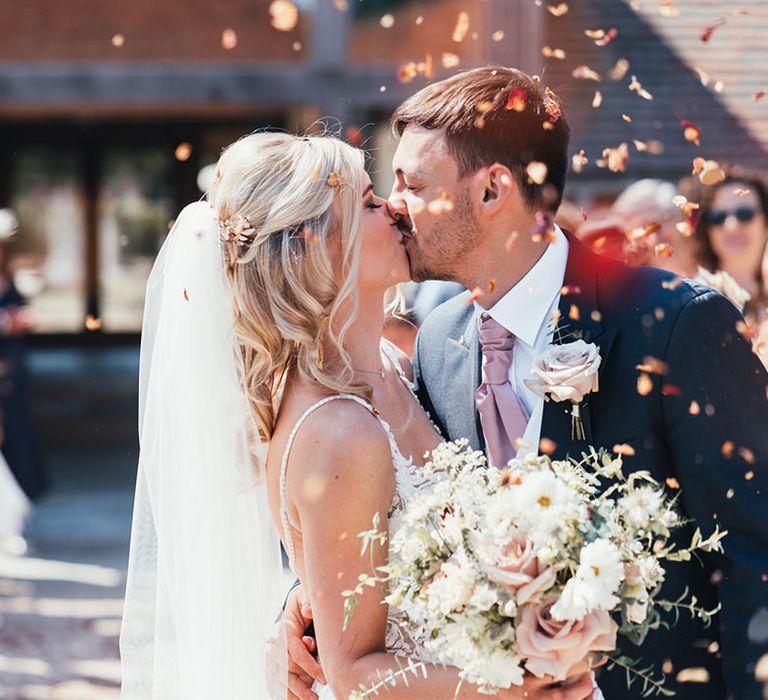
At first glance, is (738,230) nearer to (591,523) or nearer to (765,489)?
(765,489)

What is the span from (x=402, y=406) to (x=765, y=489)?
36.4 inches

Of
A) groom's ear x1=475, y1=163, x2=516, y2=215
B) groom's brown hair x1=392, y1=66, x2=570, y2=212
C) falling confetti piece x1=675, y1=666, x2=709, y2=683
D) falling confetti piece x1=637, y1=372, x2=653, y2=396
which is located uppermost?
groom's brown hair x1=392, y1=66, x2=570, y2=212

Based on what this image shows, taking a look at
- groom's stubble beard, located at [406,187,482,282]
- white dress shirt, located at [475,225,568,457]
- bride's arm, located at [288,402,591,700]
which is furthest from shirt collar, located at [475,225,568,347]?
bride's arm, located at [288,402,591,700]

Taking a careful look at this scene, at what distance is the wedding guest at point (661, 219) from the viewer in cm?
536

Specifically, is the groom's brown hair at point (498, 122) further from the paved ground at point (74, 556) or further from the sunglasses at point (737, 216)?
the paved ground at point (74, 556)

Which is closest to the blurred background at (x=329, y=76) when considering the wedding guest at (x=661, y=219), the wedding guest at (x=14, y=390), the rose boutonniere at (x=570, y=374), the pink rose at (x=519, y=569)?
the wedding guest at (x=14, y=390)

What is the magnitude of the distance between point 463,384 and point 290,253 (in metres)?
0.63

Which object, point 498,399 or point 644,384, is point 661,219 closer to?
point 498,399

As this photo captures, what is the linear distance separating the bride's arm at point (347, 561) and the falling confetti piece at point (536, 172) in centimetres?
85

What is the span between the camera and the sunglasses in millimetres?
5289

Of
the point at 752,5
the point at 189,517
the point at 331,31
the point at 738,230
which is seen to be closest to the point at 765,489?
the point at 189,517

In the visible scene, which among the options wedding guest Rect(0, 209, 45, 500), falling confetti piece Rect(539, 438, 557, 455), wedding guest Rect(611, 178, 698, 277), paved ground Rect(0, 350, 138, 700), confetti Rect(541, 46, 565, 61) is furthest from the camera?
wedding guest Rect(0, 209, 45, 500)

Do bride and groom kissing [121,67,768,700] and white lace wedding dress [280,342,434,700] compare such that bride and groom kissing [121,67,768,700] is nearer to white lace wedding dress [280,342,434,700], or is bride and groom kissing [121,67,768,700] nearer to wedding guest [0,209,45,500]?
white lace wedding dress [280,342,434,700]

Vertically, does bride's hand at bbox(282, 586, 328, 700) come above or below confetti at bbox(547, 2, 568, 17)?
below
